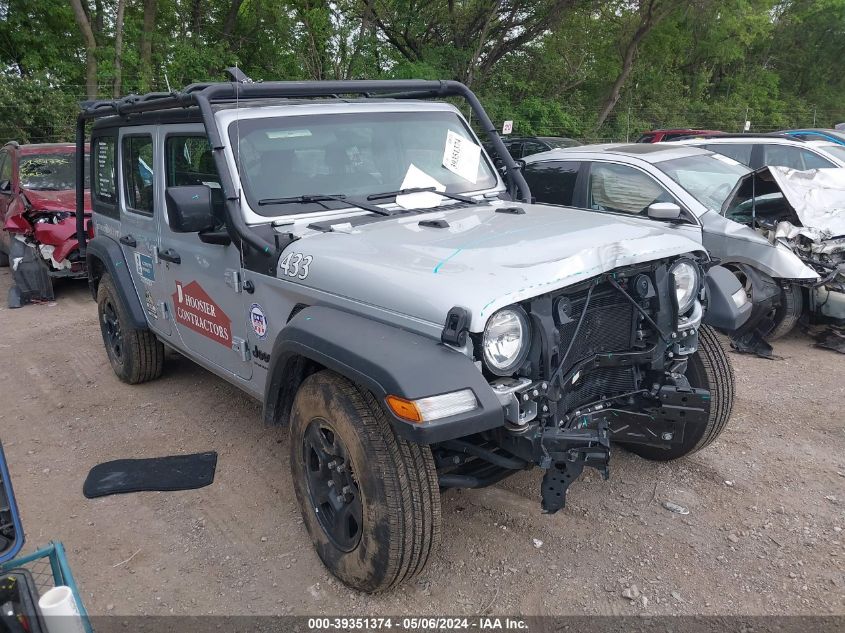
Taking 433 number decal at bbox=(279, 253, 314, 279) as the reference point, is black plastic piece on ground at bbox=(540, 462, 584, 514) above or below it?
below

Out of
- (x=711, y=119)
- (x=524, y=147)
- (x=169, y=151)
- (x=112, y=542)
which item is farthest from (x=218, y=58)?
(x=711, y=119)

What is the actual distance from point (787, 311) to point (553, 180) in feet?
8.21

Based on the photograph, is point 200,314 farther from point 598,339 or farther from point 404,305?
point 598,339

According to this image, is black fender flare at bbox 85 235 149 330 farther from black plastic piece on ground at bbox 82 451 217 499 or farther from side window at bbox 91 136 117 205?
black plastic piece on ground at bbox 82 451 217 499

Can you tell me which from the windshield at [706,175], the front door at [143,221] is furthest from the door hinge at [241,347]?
the windshield at [706,175]

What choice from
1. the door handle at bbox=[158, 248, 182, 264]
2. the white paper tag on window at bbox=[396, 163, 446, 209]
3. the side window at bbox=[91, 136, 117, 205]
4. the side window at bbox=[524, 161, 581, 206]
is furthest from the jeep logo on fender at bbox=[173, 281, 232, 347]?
the side window at bbox=[524, 161, 581, 206]

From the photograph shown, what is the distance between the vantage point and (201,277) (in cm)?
397

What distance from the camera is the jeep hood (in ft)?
8.36

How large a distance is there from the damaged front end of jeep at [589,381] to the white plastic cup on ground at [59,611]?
1420 mm

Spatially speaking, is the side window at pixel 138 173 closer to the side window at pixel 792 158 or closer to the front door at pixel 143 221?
the front door at pixel 143 221

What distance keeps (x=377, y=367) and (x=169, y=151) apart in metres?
2.65

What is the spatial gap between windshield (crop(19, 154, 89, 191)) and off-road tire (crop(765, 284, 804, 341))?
326 inches

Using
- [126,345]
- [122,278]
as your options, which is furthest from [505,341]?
[126,345]

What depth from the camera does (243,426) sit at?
469 centimetres
